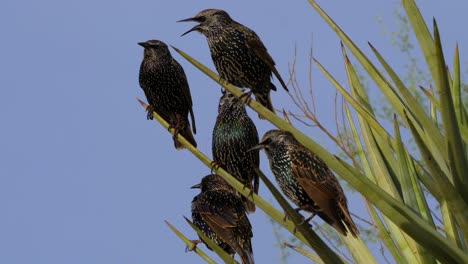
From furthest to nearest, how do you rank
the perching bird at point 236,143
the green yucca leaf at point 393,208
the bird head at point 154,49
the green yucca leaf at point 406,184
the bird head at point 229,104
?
1. the bird head at point 154,49
2. the bird head at point 229,104
3. the perching bird at point 236,143
4. the green yucca leaf at point 406,184
5. the green yucca leaf at point 393,208

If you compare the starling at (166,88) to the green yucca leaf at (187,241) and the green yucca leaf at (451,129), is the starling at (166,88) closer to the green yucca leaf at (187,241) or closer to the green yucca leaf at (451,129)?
the green yucca leaf at (187,241)

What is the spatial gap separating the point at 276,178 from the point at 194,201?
1347mm

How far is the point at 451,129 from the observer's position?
2.54 meters

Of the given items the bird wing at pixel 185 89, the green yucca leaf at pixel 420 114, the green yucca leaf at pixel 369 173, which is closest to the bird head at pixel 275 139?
A: the green yucca leaf at pixel 369 173

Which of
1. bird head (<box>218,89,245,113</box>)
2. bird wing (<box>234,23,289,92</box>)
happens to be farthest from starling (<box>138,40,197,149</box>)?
bird wing (<box>234,23,289,92</box>)

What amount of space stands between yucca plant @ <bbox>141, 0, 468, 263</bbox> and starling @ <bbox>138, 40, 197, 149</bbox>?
1.48 metres

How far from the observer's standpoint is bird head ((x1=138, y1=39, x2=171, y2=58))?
5.76 m

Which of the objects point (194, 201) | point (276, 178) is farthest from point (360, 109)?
point (194, 201)

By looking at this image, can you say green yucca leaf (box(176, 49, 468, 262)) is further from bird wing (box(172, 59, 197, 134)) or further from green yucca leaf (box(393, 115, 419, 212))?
bird wing (box(172, 59, 197, 134))

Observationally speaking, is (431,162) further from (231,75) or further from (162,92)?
(162,92)

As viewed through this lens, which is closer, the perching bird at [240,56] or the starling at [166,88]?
the perching bird at [240,56]

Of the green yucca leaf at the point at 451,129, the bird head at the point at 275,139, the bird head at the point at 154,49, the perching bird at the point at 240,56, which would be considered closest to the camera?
the green yucca leaf at the point at 451,129

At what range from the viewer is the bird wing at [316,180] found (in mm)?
3395

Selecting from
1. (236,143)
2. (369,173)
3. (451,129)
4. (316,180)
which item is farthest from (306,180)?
(236,143)
